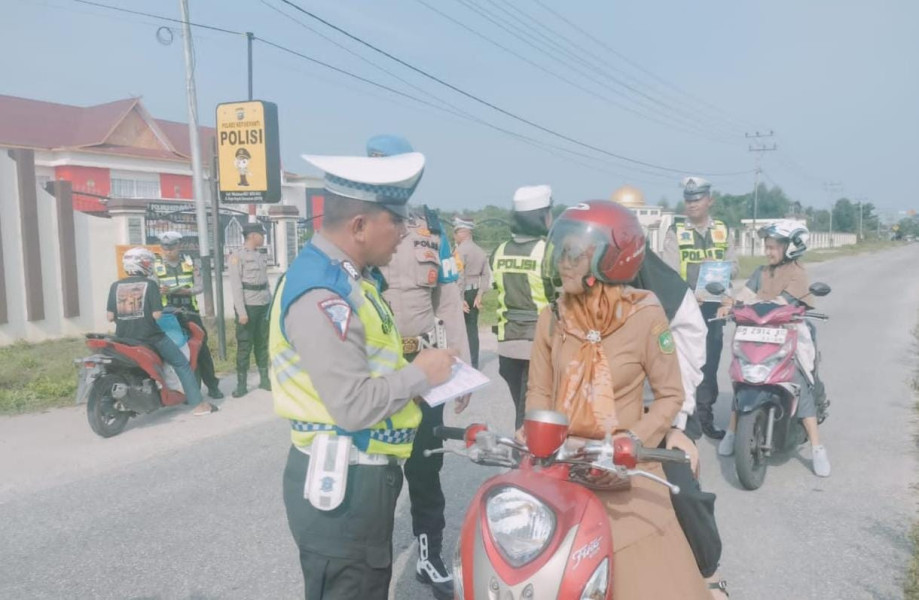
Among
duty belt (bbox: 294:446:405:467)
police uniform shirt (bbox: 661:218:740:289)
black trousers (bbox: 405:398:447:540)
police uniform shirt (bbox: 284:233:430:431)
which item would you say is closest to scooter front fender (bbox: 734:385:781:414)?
police uniform shirt (bbox: 661:218:740:289)

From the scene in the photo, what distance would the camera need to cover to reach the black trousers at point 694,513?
2486mm

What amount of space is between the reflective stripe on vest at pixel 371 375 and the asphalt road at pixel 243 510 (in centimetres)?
172

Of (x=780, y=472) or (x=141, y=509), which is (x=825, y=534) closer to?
(x=780, y=472)

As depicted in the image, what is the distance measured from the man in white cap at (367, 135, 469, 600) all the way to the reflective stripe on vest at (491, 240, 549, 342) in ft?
2.01

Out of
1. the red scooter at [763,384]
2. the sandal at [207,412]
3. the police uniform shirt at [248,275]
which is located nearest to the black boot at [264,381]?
the police uniform shirt at [248,275]

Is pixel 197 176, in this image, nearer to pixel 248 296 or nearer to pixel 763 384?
pixel 248 296

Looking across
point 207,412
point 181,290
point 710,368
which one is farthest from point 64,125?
point 710,368

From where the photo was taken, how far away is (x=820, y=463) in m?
5.11

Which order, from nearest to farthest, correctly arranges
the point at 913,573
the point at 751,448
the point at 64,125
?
the point at 913,573 → the point at 751,448 → the point at 64,125

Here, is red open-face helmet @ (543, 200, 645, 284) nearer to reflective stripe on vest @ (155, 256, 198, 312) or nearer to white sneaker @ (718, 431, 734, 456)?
white sneaker @ (718, 431, 734, 456)

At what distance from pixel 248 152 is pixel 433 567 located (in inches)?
316

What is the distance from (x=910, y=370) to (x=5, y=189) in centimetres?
1278

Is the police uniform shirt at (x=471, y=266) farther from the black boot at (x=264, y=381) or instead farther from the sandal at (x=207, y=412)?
the sandal at (x=207, y=412)

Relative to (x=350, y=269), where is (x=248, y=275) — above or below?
below
